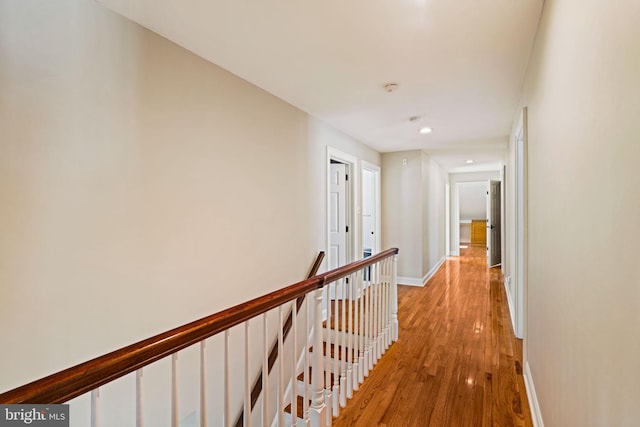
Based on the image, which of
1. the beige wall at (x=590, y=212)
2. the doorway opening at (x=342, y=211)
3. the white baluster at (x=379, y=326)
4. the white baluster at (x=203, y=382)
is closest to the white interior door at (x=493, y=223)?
the doorway opening at (x=342, y=211)

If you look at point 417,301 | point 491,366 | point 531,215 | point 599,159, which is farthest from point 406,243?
point 599,159

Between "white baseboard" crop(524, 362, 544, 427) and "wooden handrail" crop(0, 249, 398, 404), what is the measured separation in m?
1.68

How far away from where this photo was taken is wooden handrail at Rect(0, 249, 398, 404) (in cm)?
69

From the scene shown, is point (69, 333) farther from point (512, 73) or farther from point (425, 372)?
point (512, 73)

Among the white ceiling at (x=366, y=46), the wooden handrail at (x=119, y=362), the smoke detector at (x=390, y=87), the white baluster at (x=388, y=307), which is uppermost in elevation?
the white ceiling at (x=366, y=46)

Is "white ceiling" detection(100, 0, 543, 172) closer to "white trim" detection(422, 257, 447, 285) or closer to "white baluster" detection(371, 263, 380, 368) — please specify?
"white baluster" detection(371, 263, 380, 368)

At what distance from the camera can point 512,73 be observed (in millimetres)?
2314

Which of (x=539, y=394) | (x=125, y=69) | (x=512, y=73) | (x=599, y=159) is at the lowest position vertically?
(x=539, y=394)

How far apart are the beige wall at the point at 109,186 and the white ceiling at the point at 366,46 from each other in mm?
244

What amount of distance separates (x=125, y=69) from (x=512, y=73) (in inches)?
102

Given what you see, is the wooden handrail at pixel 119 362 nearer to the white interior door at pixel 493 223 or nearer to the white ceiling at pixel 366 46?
the white ceiling at pixel 366 46

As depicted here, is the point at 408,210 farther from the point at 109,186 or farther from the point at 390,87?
the point at 109,186

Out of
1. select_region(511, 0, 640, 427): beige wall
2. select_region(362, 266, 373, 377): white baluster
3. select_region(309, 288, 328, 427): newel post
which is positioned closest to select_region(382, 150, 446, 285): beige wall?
select_region(362, 266, 373, 377): white baluster

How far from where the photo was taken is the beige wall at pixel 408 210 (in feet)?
17.2
